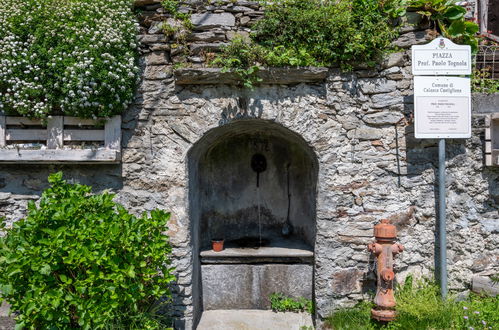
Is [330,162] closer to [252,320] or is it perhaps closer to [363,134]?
[363,134]

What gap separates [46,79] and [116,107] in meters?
0.69

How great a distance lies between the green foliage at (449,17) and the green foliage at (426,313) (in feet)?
8.40

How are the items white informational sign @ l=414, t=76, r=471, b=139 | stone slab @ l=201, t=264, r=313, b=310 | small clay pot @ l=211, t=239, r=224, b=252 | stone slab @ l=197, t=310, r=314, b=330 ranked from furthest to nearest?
small clay pot @ l=211, t=239, r=224, b=252 < stone slab @ l=201, t=264, r=313, b=310 < stone slab @ l=197, t=310, r=314, b=330 < white informational sign @ l=414, t=76, r=471, b=139

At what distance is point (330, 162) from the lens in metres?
3.96

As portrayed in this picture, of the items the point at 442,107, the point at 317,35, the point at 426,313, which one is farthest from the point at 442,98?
the point at 426,313

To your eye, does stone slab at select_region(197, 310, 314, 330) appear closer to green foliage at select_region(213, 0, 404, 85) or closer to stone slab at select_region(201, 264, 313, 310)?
stone slab at select_region(201, 264, 313, 310)

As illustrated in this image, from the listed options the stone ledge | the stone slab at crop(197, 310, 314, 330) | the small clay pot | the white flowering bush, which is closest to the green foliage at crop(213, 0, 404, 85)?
the stone ledge

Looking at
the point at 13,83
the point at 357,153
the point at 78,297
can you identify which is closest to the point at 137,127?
the point at 13,83

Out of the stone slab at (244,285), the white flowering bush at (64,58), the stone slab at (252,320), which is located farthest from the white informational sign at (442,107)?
the white flowering bush at (64,58)

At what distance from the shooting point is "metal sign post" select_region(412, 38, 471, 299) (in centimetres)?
382

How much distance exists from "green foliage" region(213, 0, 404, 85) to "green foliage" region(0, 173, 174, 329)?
1.84m

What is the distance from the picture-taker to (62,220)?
3096 mm

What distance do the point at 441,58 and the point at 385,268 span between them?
2141 mm

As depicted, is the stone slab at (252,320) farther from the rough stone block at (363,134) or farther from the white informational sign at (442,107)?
the white informational sign at (442,107)
